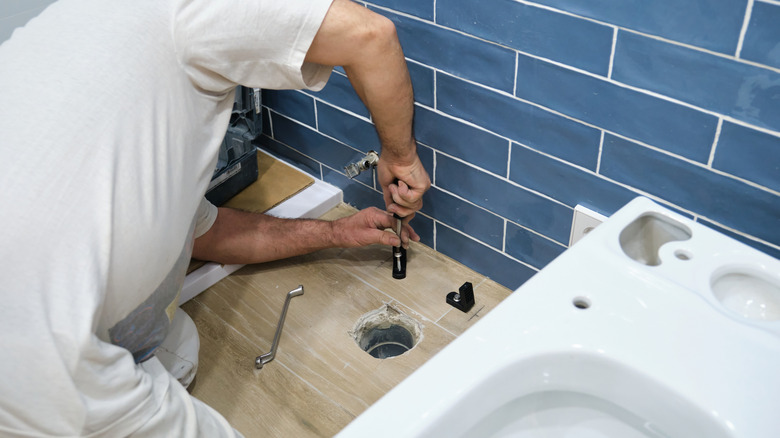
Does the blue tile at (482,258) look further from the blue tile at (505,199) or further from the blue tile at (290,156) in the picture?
the blue tile at (290,156)

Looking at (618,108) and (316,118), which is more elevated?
(618,108)

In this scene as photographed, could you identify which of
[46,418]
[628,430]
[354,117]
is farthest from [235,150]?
[628,430]

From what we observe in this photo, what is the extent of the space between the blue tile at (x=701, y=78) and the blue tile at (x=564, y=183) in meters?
0.18

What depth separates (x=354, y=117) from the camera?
144 centimetres

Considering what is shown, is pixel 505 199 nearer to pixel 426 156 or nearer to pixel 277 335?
pixel 426 156

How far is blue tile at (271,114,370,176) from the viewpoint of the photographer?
60.3 inches

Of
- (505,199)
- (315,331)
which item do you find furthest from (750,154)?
(315,331)

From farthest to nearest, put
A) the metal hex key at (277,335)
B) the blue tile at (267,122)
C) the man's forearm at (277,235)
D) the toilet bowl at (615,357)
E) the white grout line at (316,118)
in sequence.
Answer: the blue tile at (267,122) < the white grout line at (316,118) < the man's forearm at (277,235) < the metal hex key at (277,335) < the toilet bowl at (615,357)

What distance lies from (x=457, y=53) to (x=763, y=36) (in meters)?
0.46

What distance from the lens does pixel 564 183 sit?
115 centimetres

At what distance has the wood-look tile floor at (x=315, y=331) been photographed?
3.94ft

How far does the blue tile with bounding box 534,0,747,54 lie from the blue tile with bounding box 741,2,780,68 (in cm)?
1

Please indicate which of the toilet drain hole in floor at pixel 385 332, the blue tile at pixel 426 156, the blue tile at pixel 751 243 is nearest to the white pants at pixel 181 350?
the toilet drain hole in floor at pixel 385 332

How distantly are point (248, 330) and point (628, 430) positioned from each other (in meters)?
0.75
